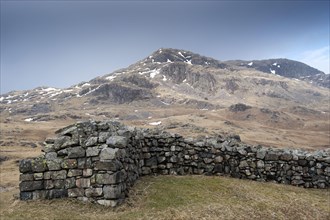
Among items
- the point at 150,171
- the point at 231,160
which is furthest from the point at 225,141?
the point at 150,171

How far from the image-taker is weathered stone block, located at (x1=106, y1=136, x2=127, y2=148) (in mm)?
16516

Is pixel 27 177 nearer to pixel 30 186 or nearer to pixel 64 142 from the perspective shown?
pixel 30 186

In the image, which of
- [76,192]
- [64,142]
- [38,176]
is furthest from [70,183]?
[64,142]

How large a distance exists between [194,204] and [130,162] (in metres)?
4.06

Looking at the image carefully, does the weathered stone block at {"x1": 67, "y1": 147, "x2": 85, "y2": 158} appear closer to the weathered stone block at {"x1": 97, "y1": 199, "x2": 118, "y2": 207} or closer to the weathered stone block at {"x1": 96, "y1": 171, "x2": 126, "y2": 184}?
the weathered stone block at {"x1": 96, "y1": 171, "x2": 126, "y2": 184}

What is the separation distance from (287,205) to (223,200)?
10.8 ft

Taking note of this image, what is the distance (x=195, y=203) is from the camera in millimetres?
16078

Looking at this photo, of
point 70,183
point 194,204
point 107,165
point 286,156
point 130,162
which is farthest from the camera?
point 286,156

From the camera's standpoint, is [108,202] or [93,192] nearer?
[108,202]

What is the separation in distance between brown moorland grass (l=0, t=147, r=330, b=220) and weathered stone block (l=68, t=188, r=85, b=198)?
0.81 feet

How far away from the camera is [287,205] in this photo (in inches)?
685

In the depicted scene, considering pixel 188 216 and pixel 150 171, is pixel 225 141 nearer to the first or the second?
pixel 150 171

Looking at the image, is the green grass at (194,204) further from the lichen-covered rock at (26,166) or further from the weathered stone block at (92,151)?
the weathered stone block at (92,151)

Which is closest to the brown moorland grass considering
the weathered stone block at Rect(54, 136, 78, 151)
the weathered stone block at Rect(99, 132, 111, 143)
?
the weathered stone block at Rect(54, 136, 78, 151)
